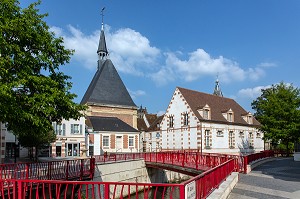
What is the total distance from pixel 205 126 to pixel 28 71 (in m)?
25.6

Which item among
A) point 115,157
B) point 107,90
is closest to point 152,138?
point 107,90

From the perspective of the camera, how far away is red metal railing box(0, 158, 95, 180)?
11.9m

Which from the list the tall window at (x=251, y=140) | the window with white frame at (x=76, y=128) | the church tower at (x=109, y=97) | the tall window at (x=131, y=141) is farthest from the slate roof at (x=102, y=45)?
the tall window at (x=251, y=140)

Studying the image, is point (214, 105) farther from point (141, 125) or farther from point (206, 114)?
point (141, 125)

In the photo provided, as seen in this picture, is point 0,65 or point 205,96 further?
point 205,96

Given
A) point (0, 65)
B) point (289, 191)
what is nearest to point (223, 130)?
point (289, 191)

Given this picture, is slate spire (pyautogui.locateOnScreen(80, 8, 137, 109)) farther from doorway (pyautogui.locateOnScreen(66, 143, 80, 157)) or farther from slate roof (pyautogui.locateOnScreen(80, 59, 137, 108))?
doorway (pyautogui.locateOnScreen(66, 143, 80, 157))

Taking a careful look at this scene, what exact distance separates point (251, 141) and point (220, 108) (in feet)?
22.6

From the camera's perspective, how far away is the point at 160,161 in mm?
22125

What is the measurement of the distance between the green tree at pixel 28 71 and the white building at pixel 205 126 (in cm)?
2313

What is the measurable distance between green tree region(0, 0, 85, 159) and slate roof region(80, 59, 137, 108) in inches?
1462

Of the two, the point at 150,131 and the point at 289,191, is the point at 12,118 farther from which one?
the point at 150,131

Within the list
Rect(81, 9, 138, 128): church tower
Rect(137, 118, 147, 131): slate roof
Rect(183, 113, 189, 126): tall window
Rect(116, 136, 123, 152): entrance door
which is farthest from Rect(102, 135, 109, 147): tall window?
Rect(137, 118, 147, 131): slate roof

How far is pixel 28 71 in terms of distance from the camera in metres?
10.4
